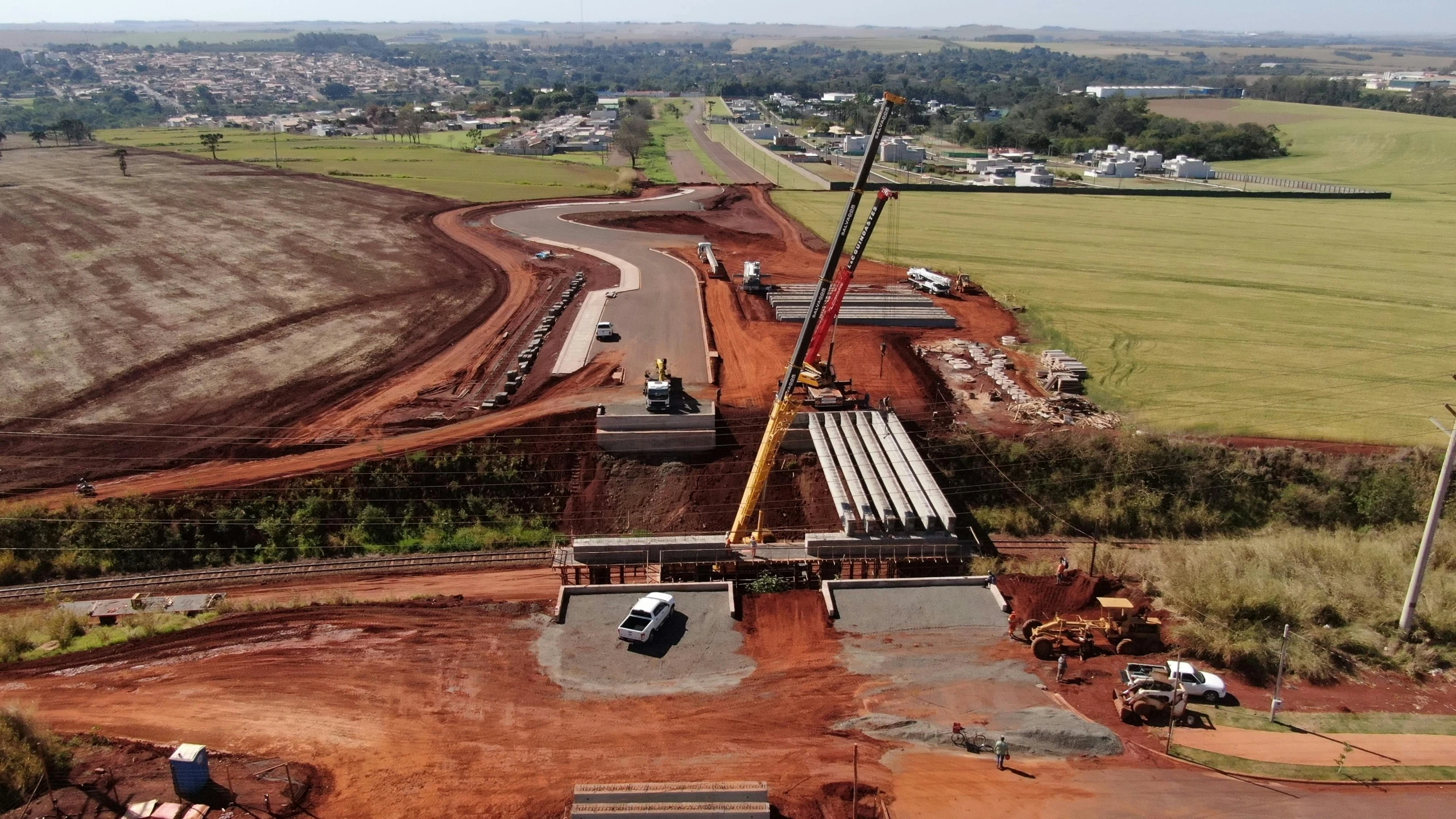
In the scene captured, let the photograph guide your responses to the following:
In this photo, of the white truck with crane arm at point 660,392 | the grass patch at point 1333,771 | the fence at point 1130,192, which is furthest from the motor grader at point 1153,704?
the fence at point 1130,192

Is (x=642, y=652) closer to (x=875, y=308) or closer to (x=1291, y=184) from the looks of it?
(x=875, y=308)

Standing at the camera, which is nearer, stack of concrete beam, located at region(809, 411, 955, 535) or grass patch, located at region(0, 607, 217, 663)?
grass patch, located at region(0, 607, 217, 663)

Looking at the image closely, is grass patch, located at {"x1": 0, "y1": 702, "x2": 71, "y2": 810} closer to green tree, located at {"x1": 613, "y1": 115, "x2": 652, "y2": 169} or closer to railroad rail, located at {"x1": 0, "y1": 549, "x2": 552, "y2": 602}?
railroad rail, located at {"x1": 0, "y1": 549, "x2": 552, "y2": 602}

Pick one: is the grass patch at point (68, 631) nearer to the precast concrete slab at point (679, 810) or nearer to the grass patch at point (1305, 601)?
the precast concrete slab at point (679, 810)

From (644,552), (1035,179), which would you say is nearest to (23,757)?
(644,552)

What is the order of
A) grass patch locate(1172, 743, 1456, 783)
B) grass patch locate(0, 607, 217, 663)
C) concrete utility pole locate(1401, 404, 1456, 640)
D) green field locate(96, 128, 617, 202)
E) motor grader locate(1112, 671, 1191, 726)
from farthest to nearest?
green field locate(96, 128, 617, 202), grass patch locate(0, 607, 217, 663), concrete utility pole locate(1401, 404, 1456, 640), motor grader locate(1112, 671, 1191, 726), grass patch locate(1172, 743, 1456, 783)

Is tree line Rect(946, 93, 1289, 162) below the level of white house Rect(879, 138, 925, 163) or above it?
above

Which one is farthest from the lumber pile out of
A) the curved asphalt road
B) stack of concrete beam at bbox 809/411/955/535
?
the curved asphalt road
